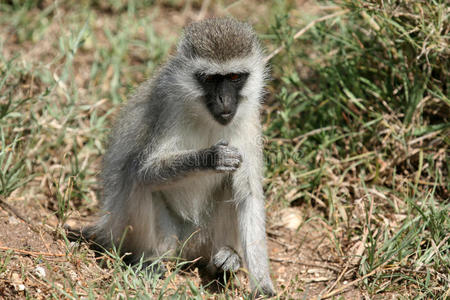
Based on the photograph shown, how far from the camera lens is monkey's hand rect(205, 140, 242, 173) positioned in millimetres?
4293

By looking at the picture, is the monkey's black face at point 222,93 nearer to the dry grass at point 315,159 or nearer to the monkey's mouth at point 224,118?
the monkey's mouth at point 224,118

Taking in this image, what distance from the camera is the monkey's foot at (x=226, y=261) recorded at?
486cm

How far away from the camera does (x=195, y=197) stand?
4.87 metres

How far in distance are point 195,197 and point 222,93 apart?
0.91m

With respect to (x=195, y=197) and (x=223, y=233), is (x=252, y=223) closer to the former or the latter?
(x=223, y=233)

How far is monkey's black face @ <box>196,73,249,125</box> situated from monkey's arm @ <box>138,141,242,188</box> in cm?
22

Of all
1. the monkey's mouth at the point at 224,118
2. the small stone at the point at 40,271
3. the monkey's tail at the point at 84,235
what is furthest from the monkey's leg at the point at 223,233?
the small stone at the point at 40,271

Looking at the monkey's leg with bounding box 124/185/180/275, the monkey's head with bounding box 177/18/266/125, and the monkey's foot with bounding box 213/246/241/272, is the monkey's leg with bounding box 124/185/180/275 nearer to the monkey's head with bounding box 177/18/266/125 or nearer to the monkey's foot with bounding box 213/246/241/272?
the monkey's foot with bounding box 213/246/241/272

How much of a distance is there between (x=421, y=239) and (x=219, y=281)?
1.61 meters

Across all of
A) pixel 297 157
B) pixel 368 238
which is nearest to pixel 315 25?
pixel 297 157

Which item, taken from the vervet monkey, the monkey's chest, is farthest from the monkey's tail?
the monkey's chest

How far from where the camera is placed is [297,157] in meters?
5.92

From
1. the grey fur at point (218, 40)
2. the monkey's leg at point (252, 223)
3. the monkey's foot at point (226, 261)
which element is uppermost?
the grey fur at point (218, 40)

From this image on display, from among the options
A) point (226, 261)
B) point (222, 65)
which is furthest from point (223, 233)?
point (222, 65)
